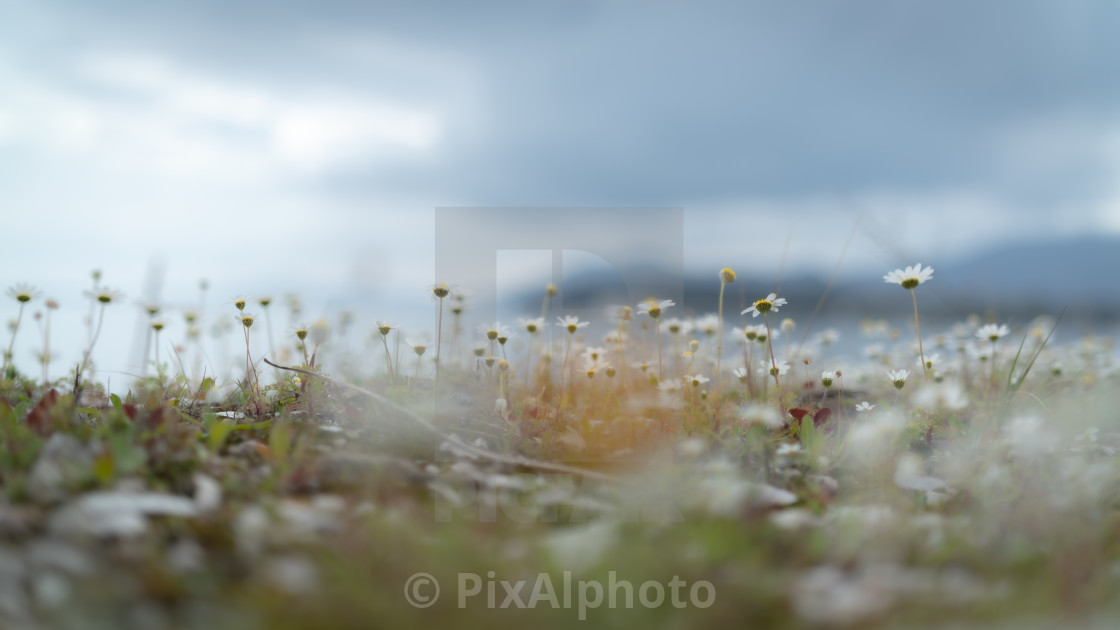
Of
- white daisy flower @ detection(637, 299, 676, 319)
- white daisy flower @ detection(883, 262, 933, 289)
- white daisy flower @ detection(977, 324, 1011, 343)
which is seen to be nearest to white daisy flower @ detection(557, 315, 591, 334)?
white daisy flower @ detection(637, 299, 676, 319)

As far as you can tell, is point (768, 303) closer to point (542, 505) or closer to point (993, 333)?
point (542, 505)

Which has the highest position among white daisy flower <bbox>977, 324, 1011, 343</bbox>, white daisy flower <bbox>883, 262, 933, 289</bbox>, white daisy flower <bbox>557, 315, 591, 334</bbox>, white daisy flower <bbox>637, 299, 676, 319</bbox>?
white daisy flower <bbox>883, 262, 933, 289</bbox>

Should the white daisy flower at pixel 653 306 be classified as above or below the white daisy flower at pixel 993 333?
above

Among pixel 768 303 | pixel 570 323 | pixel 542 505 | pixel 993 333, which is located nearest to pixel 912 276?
pixel 768 303

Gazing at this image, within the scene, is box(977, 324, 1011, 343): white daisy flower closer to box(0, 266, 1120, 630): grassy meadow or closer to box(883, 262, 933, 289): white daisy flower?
box(0, 266, 1120, 630): grassy meadow

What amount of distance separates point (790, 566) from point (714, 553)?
0.86 feet

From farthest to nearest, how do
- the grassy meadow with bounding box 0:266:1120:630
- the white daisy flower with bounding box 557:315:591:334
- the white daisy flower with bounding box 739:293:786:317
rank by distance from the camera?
the white daisy flower with bounding box 557:315:591:334 < the white daisy flower with bounding box 739:293:786:317 < the grassy meadow with bounding box 0:266:1120:630

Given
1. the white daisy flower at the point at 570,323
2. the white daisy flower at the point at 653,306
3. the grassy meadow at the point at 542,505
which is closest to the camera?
the grassy meadow at the point at 542,505

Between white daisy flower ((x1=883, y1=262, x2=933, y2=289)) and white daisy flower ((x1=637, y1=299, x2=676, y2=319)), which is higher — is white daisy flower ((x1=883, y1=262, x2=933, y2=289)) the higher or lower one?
the higher one

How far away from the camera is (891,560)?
6.09 ft

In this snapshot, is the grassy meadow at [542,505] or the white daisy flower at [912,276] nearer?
the grassy meadow at [542,505]

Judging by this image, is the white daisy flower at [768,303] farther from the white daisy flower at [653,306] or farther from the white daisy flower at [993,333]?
the white daisy flower at [993,333]

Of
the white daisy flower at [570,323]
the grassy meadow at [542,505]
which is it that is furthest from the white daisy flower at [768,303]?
the white daisy flower at [570,323]

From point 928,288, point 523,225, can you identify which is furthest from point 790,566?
point 928,288
